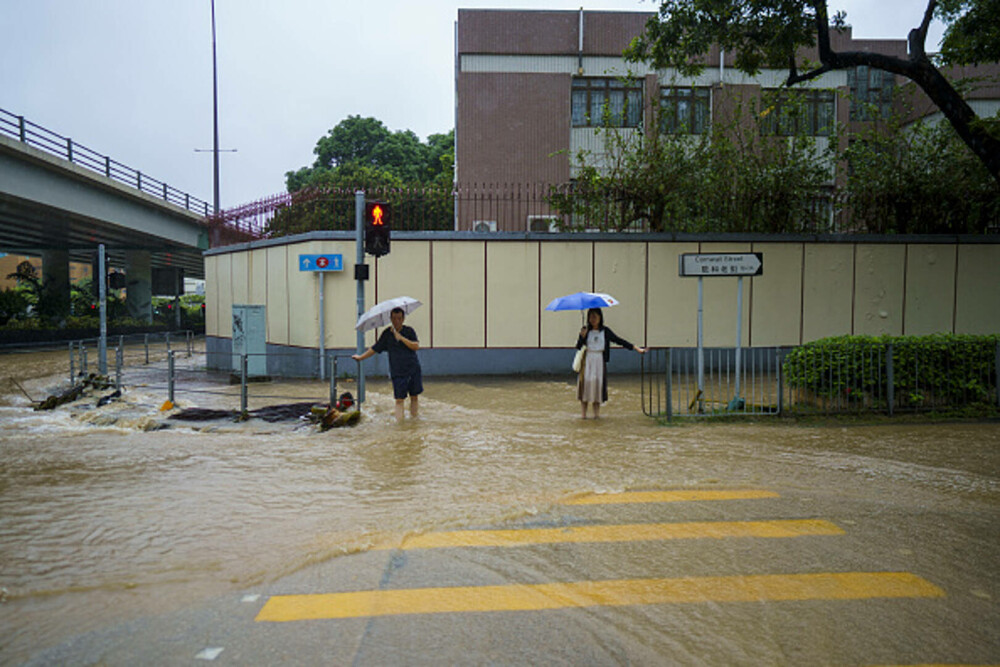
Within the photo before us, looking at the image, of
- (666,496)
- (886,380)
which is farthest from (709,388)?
(666,496)

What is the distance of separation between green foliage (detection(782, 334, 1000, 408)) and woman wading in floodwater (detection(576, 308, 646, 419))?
301 cm

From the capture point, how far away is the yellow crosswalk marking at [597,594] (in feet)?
12.9

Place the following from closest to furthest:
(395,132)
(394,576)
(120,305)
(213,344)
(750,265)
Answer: (394,576)
(750,265)
(213,344)
(120,305)
(395,132)

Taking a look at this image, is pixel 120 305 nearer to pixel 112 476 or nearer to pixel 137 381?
pixel 137 381

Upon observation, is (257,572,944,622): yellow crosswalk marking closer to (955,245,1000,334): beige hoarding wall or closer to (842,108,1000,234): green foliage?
(955,245,1000,334): beige hoarding wall

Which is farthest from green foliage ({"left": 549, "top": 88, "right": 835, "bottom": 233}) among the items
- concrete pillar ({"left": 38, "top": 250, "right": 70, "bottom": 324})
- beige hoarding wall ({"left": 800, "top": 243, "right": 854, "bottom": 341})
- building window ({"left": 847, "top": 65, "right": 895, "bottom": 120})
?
concrete pillar ({"left": 38, "top": 250, "right": 70, "bottom": 324})

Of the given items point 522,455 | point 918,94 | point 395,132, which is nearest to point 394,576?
point 522,455

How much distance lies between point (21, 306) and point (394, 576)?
1439 inches

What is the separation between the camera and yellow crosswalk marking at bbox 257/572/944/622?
3939 millimetres

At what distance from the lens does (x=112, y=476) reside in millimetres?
7199

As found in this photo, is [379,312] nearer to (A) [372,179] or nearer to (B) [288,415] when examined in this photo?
(B) [288,415]

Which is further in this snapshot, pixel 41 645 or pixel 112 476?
pixel 112 476

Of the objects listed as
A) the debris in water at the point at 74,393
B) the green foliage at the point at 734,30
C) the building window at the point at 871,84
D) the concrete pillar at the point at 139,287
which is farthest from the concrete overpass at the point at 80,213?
the building window at the point at 871,84

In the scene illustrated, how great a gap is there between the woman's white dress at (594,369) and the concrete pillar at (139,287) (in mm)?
40729
